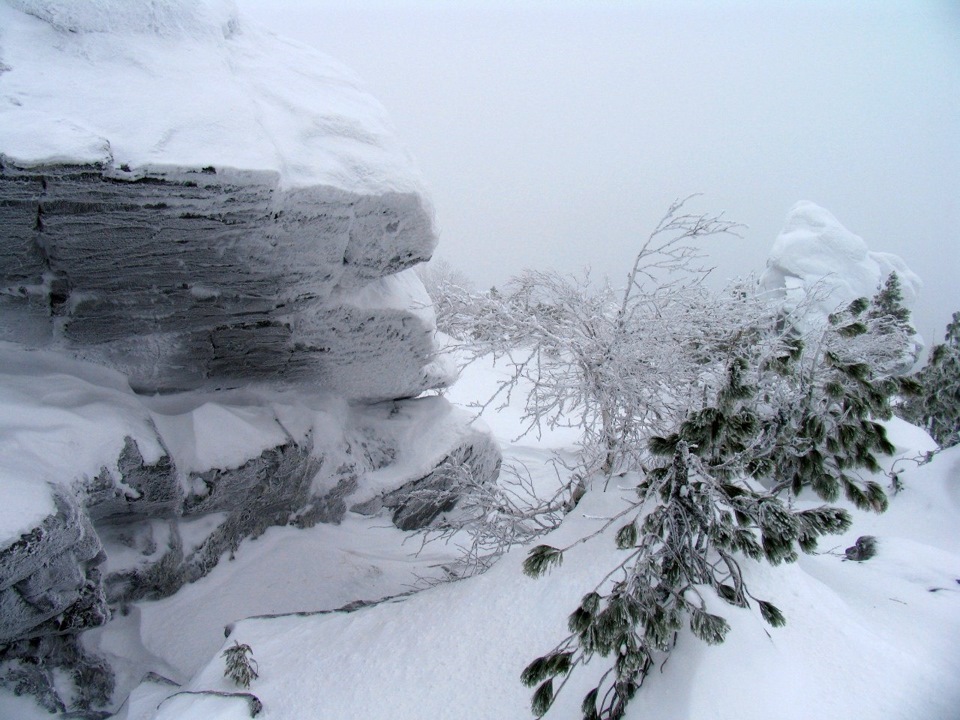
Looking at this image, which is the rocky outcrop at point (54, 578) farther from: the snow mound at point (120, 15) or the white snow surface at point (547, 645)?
the snow mound at point (120, 15)

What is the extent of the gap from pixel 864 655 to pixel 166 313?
19.0 ft

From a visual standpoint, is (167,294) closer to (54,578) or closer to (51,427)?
(51,427)

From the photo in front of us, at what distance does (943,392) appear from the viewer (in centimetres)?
1201

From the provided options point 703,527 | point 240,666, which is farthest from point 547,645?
point 240,666

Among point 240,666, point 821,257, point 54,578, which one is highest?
point 821,257

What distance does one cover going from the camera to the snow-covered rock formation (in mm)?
3830

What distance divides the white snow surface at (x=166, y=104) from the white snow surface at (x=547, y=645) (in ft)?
11.3

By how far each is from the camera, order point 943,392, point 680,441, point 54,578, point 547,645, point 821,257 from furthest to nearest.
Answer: point 821,257 → point 943,392 → point 54,578 → point 547,645 → point 680,441

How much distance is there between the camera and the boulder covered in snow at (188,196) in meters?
3.79

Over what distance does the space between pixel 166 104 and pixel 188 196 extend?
2.31 feet

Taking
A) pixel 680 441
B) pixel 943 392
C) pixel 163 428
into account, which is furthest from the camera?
pixel 943 392

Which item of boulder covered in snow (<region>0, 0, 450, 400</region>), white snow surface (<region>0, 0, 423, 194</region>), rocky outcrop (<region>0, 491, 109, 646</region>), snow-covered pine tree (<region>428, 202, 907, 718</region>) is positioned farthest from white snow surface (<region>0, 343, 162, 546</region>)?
snow-covered pine tree (<region>428, 202, 907, 718</region>)

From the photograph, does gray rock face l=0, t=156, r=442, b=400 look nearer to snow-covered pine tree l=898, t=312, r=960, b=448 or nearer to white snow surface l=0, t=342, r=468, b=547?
white snow surface l=0, t=342, r=468, b=547

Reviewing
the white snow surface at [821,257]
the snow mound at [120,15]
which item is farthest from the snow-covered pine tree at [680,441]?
the white snow surface at [821,257]
